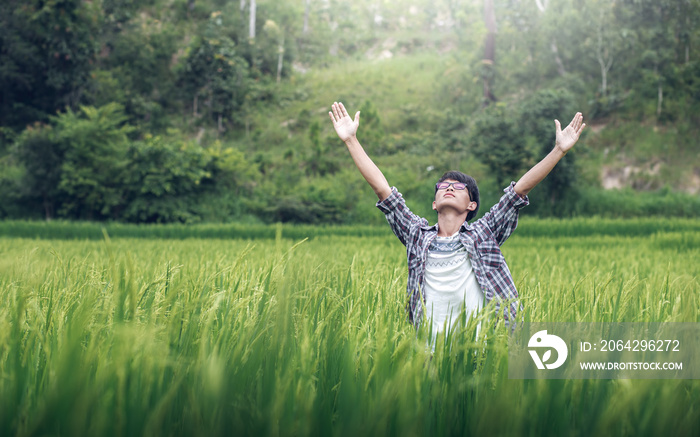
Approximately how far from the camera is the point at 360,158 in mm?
2121

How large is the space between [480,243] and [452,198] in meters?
0.20

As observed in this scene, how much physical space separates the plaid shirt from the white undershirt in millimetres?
31

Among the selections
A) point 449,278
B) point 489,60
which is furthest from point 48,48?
point 449,278

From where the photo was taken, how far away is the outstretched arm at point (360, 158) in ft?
6.93

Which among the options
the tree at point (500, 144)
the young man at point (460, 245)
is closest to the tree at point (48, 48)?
the tree at point (500, 144)

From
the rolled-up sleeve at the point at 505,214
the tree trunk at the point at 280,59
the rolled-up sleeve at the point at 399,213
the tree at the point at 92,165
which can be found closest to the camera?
the rolled-up sleeve at the point at 505,214

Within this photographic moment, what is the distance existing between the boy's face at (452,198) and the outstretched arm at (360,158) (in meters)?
0.22

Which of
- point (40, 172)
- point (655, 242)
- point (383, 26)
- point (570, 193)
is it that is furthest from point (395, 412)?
point (383, 26)

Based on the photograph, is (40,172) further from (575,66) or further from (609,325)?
(575,66)

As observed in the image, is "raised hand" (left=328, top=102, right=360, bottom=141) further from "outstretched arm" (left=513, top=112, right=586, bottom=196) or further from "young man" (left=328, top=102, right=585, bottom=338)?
"outstretched arm" (left=513, top=112, right=586, bottom=196)

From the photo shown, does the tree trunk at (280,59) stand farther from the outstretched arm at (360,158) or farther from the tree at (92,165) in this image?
the outstretched arm at (360,158)

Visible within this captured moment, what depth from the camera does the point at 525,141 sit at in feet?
42.4

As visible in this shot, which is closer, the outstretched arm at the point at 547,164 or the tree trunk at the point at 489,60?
the outstretched arm at the point at 547,164

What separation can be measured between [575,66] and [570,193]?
6148mm
